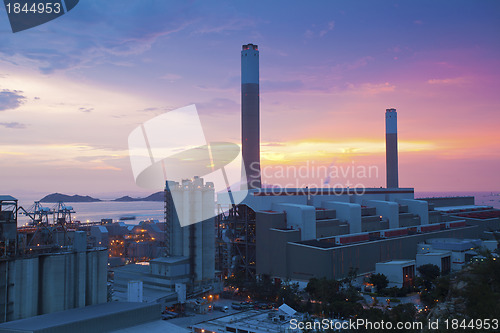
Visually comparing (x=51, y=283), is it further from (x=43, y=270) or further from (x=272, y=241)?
(x=272, y=241)

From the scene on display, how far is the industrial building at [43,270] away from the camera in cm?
2970

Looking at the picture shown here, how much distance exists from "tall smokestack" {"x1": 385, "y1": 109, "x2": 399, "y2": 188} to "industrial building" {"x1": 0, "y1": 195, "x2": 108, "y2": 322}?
83.1 meters

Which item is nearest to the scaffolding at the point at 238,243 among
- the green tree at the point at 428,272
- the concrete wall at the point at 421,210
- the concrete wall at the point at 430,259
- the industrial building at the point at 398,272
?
the industrial building at the point at 398,272

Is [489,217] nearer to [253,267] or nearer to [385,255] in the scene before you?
[385,255]

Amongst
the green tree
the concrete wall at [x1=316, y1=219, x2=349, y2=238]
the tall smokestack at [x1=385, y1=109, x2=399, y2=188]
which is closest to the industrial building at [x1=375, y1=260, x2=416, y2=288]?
the green tree

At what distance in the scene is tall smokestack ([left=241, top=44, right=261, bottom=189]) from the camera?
72.2 metres

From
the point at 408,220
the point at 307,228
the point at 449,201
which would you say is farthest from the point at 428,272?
the point at 449,201

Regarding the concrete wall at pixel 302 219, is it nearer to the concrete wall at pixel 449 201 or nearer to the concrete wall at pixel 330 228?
the concrete wall at pixel 330 228

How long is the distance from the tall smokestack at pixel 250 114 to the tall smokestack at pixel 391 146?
148ft

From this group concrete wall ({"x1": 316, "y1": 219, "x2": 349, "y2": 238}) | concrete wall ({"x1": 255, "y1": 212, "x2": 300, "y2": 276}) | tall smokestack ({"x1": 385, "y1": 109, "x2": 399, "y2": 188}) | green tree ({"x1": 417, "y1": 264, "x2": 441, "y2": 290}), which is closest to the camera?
green tree ({"x1": 417, "y1": 264, "x2": 441, "y2": 290})

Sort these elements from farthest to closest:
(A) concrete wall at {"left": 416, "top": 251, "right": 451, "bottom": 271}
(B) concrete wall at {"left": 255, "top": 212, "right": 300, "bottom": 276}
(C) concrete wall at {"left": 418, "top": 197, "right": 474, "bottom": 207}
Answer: (C) concrete wall at {"left": 418, "top": 197, "right": 474, "bottom": 207} → (A) concrete wall at {"left": 416, "top": 251, "right": 451, "bottom": 271} → (B) concrete wall at {"left": 255, "top": 212, "right": 300, "bottom": 276}

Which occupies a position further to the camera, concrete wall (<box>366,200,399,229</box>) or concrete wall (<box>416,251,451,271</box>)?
concrete wall (<box>366,200,399,229</box>)

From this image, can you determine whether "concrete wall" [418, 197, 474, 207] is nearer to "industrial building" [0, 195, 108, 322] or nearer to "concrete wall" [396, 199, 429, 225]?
"concrete wall" [396, 199, 429, 225]

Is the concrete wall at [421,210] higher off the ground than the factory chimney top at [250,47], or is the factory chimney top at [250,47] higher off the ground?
the factory chimney top at [250,47]
